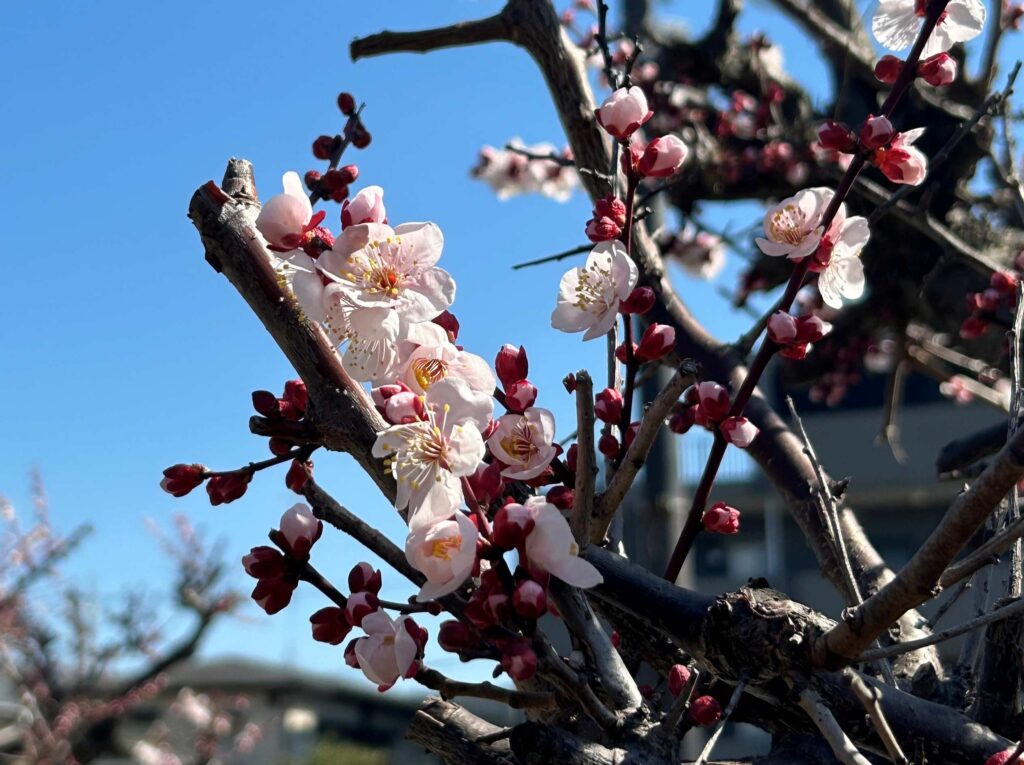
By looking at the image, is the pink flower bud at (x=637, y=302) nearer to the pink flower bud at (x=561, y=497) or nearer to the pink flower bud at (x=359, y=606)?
the pink flower bud at (x=561, y=497)

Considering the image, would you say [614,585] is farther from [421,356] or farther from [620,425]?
[421,356]

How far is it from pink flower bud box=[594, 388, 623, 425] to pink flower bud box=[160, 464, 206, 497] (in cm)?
47

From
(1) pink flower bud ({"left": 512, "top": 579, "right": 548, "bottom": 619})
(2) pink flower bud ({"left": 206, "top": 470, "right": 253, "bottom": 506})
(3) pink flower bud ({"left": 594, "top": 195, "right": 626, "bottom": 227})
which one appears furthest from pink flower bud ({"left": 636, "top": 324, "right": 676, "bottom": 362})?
(2) pink flower bud ({"left": 206, "top": 470, "right": 253, "bottom": 506})

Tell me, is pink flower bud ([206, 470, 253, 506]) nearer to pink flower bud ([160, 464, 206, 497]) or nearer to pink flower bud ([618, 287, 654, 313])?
pink flower bud ([160, 464, 206, 497])

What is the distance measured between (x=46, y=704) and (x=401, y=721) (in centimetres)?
1412

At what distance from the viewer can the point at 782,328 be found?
1.15m

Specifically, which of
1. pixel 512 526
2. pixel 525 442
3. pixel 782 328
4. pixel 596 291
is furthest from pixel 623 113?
pixel 512 526

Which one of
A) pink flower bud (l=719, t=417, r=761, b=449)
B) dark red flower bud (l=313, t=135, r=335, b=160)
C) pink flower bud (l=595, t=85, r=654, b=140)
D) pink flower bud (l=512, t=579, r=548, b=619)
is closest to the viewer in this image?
pink flower bud (l=512, t=579, r=548, b=619)

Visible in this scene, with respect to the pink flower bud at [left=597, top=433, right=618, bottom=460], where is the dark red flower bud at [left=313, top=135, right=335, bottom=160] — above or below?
above

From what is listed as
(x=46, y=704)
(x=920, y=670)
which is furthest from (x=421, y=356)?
(x=46, y=704)

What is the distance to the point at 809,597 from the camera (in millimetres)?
12555

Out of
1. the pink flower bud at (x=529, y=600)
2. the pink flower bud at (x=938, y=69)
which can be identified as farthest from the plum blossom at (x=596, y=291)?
the pink flower bud at (x=938, y=69)

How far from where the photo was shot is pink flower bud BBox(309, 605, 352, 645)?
41.1 inches

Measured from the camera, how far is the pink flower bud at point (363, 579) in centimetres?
106
